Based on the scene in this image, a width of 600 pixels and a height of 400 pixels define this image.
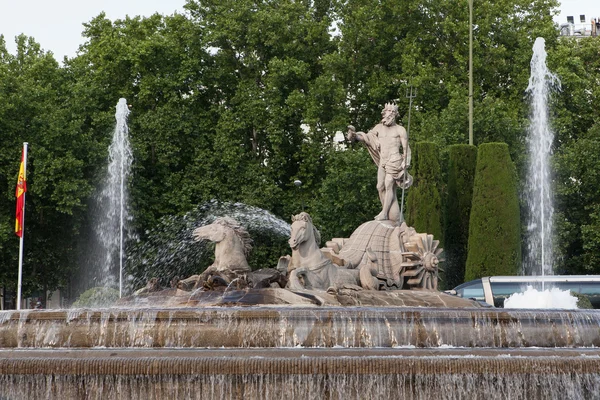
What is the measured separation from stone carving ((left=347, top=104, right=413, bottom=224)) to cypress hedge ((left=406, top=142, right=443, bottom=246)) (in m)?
10.9

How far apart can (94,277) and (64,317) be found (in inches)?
936

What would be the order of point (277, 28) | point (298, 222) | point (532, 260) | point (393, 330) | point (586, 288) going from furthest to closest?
point (277, 28) < point (532, 260) < point (586, 288) < point (298, 222) < point (393, 330)

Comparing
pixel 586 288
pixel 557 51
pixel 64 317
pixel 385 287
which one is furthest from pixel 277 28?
pixel 64 317

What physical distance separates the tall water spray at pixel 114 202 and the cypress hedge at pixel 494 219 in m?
12.2

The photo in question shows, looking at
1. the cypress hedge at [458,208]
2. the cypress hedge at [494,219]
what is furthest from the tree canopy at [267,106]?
the cypress hedge at [494,219]

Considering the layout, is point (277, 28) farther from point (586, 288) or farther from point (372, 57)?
point (586, 288)

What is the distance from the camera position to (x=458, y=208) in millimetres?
35781

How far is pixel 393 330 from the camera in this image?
579 inches

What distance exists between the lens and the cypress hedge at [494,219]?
3306 centimetres

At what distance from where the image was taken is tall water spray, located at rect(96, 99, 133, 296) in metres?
38.0

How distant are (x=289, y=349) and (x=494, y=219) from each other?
66.7 feet

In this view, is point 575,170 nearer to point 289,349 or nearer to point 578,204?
point 578,204

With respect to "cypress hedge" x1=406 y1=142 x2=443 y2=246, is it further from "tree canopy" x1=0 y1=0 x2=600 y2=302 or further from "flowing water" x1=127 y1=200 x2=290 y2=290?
"flowing water" x1=127 y1=200 x2=290 y2=290

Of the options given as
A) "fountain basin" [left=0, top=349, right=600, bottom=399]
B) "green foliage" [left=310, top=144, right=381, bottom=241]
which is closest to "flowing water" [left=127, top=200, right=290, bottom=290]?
"green foliage" [left=310, top=144, right=381, bottom=241]
